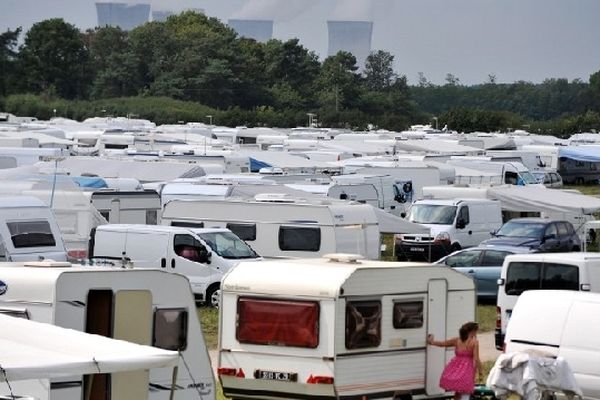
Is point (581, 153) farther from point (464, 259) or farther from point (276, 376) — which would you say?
point (276, 376)

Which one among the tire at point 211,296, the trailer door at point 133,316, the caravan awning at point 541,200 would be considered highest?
the trailer door at point 133,316

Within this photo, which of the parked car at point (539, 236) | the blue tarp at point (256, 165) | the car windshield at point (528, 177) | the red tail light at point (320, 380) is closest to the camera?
the red tail light at point (320, 380)

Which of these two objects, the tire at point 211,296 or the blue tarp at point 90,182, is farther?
the blue tarp at point 90,182

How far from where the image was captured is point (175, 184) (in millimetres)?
30734

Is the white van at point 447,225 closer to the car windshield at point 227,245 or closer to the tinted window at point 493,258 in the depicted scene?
the tinted window at point 493,258

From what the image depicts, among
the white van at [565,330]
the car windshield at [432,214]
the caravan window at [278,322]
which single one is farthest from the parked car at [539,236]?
the caravan window at [278,322]

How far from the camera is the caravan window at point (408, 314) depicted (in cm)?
1409

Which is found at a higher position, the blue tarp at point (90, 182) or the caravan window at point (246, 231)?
the blue tarp at point (90, 182)

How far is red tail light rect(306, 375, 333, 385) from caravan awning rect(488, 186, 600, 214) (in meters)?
20.4

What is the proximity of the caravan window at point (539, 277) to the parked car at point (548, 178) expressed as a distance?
3249 centimetres

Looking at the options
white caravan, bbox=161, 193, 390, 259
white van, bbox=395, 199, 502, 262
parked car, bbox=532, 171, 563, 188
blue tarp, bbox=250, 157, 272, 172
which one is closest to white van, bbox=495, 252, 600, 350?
white caravan, bbox=161, 193, 390, 259

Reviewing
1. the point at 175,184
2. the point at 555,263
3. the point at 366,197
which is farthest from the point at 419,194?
the point at 555,263

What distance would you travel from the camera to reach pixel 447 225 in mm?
32438

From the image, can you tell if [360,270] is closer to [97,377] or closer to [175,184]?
[97,377]
